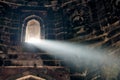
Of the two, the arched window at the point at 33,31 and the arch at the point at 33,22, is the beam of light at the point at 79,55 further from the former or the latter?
the arched window at the point at 33,31

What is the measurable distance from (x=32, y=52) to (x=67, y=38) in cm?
183

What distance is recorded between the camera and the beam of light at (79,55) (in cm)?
923

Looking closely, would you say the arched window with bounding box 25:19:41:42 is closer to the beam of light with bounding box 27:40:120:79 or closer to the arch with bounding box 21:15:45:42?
the arch with bounding box 21:15:45:42

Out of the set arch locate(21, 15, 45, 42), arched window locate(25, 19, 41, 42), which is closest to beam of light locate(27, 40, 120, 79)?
arch locate(21, 15, 45, 42)

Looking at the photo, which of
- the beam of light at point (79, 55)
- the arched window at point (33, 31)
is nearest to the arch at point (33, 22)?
the arched window at point (33, 31)

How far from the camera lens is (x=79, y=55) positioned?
10.9 m

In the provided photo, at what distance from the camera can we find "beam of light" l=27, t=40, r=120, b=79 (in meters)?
9.23

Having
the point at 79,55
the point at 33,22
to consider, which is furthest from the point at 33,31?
the point at 79,55

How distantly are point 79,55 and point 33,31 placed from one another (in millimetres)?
3718

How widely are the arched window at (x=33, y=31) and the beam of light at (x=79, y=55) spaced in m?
0.80

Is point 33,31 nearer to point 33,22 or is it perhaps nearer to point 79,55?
point 33,22

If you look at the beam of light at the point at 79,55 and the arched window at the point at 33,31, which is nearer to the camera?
the beam of light at the point at 79,55

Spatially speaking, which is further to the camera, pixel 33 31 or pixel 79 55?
pixel 33 31

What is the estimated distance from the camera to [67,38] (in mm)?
12047
